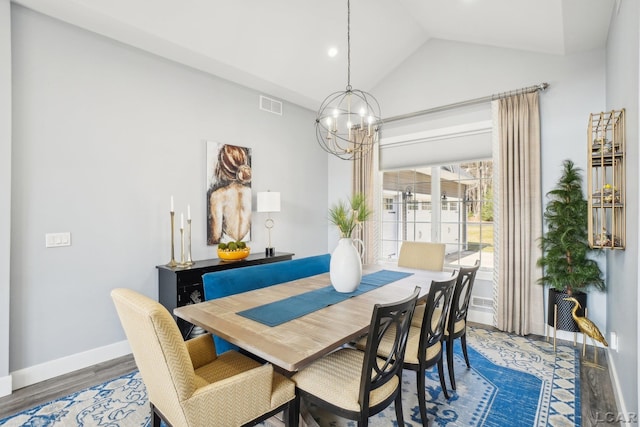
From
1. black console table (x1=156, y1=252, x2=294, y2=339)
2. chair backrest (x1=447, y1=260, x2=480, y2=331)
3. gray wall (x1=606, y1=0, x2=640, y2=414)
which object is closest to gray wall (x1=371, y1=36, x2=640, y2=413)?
gray wall (x1=606, y1=0, x2=640, y2=414)

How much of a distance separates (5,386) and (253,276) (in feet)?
6.22

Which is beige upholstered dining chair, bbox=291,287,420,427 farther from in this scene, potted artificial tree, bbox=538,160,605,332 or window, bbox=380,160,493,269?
window, bbox=380,160,493,269

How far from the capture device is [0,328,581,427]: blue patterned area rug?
6.76 ft

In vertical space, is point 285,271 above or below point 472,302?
above

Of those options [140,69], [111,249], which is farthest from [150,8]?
[111,249]

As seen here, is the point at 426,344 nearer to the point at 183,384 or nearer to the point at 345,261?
the point at 345,261

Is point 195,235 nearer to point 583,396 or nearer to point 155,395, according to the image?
point 155,395

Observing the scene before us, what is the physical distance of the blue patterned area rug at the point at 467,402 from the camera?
206cm

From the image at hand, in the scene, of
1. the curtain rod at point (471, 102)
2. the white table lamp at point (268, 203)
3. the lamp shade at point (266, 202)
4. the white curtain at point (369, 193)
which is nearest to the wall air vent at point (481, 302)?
the white curtain at point (369, 193)

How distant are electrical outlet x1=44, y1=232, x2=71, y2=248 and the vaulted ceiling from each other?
1.76 m

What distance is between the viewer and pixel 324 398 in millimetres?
1600

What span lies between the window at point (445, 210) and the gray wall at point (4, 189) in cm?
407

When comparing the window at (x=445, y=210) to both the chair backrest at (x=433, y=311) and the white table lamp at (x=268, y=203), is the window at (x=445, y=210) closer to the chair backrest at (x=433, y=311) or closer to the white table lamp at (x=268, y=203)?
the white table lamp at (x=268, y=203)

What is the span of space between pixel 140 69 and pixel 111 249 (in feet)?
5.69
